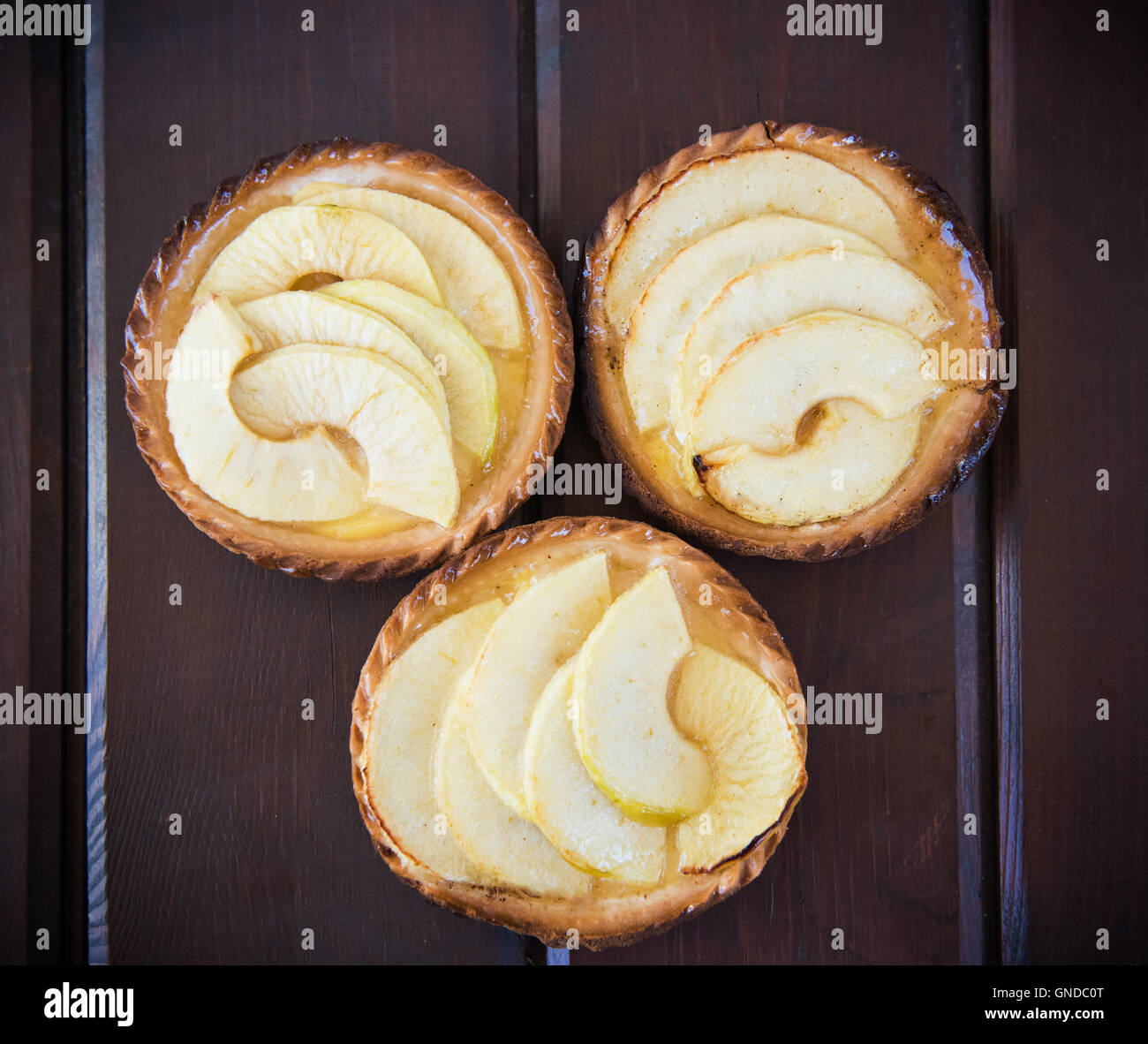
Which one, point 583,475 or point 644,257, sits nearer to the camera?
point 644,257

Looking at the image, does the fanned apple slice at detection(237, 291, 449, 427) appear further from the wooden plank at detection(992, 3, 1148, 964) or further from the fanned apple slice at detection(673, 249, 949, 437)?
the wooden plank at detection(992, 3, 1148, 964)

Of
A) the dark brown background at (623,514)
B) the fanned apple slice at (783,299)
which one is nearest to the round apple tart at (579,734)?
the dark brown background at (623,514)

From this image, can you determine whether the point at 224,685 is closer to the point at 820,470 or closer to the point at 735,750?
the point at 735,750

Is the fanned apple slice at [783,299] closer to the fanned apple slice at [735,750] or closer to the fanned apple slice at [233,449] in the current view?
the fanned apple slice at [735,750]

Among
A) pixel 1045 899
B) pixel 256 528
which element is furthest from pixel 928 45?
pixel 1045 899

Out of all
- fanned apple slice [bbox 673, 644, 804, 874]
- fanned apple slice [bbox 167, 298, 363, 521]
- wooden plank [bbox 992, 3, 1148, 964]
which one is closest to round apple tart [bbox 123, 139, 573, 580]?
fanned apple slice [bbox 167, 298, 363, 521]

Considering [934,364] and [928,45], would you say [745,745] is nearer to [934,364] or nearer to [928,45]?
[934,364]
